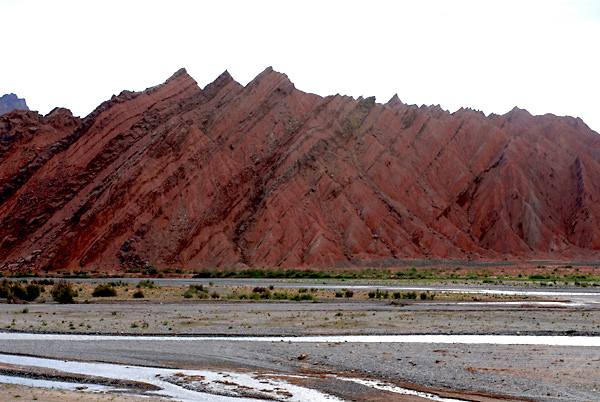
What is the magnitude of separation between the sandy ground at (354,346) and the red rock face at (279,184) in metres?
43.5

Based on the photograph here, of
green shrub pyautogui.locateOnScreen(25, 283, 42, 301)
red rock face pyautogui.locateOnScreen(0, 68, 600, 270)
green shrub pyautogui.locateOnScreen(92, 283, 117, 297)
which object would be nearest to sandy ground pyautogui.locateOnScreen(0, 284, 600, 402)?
green shrub pyautogui.locateOnScreen(25, 283, 42, 301)

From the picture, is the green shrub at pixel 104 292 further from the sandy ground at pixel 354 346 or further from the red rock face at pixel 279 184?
the red rock face at pixel 279 184

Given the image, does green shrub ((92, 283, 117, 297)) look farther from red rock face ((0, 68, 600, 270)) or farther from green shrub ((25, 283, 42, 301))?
red rock face ((0, 68, 600, 270))

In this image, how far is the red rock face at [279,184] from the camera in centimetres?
8731

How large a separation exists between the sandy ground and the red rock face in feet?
143

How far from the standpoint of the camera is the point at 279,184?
92.6 meters

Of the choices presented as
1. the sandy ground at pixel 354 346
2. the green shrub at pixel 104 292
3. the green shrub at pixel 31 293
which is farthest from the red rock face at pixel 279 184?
the sandy ground at pixel 354 346

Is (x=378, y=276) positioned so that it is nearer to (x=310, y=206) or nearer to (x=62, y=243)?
(x=310, y=206)

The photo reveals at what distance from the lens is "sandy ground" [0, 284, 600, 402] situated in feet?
62.2

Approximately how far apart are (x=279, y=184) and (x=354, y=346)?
67.5m

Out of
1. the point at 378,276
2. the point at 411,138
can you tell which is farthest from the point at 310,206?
the point at 411,138

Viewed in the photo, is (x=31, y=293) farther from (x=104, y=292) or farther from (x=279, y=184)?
(x=279, y=184)

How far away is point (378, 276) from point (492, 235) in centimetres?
2698

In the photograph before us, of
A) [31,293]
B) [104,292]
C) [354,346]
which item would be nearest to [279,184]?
[104,292]
